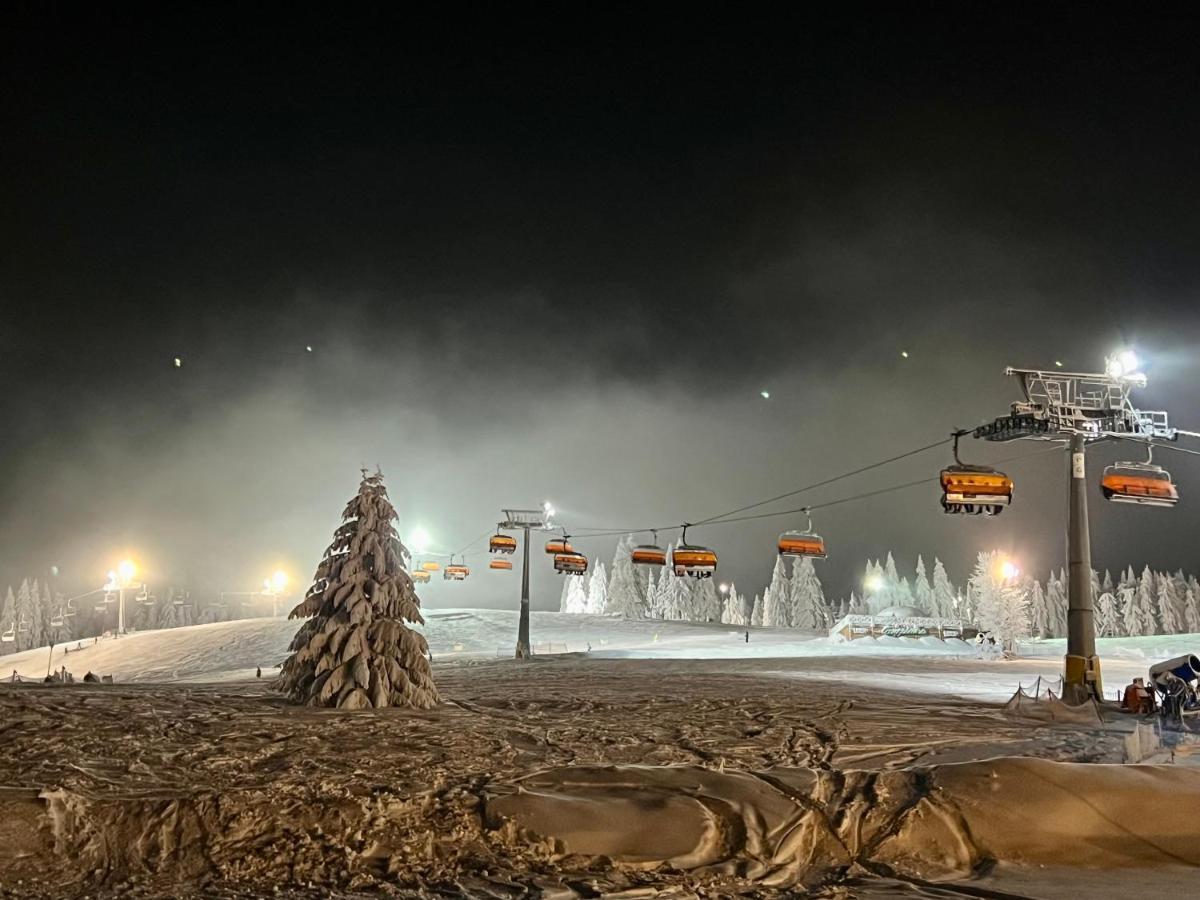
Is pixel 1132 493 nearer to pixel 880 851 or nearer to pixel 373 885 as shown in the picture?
pixel 880 851

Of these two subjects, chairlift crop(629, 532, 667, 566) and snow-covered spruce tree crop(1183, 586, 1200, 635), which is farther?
snow-covered spruce tree crop(1183, 586, 1200, 635)

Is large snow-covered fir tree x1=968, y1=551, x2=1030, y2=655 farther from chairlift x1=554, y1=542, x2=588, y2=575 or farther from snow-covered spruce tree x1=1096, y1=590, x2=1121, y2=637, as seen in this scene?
chairlift x1=554, y1=542, x2=588, y2=575

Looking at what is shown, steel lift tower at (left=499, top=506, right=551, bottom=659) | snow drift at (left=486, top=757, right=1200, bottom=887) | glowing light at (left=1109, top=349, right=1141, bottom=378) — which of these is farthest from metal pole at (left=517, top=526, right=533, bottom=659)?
snow drift at (left=486, top=757, right=1200, bottom=887)

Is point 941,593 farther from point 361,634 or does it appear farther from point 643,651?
point 361,634

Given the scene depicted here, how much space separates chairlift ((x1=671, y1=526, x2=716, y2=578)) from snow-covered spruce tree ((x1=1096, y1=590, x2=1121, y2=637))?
115m

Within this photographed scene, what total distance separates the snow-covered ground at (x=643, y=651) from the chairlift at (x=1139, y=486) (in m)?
6.79

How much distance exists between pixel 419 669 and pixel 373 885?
12.9 m

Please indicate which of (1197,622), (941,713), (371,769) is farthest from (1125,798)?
(1197,622)

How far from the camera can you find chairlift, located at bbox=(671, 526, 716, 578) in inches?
1407

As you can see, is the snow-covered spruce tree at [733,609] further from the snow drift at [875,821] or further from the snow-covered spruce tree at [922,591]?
the snow drift at [875,821]

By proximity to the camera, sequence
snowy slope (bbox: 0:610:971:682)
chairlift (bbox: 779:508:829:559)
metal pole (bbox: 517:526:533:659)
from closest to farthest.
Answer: chairlift (bbox: 779:508:829:559) → metal pole (bbox: 517:526:533:659) → snowy slope (bbox: 0:610:971:682)

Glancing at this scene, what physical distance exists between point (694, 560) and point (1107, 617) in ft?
393

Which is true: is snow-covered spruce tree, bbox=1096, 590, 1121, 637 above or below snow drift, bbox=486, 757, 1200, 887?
below

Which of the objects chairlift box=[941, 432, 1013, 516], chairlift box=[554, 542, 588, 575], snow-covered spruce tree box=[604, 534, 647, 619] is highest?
chairlift box=[941, 432, 1013, 516]
